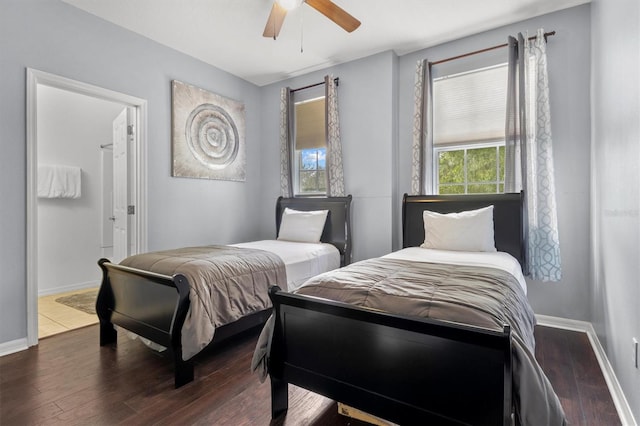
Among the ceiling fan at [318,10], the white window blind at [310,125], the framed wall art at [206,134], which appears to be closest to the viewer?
the ceiling fan at [318,10]

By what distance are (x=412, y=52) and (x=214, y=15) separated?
2148 millimetres

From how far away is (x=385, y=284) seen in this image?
1.71 meters

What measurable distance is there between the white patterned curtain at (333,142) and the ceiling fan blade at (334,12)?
1.32m

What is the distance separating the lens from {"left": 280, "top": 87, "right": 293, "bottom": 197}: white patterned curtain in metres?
4.43

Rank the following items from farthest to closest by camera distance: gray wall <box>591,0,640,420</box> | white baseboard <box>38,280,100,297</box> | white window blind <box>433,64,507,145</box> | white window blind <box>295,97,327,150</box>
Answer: white window blind <box>295,97,327,150</box>
white baseboard <box>38,280,100,297</box>
white window blind <box>433,64,507,145</box>
gray wall <box>591,0,640,420</box>

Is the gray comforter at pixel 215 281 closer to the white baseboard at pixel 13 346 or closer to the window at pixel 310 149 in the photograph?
the white baseboard at pixel 13 346

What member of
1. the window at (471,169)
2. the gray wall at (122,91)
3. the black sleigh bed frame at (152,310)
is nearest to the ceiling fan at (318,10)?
the gray wall at (122,91)

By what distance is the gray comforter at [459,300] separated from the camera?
1.15 meters

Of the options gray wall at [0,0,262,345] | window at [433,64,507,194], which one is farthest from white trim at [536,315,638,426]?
gray wall at [0,0,262,345]

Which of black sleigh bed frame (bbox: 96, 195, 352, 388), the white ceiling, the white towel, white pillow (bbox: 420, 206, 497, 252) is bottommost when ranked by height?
black sleigh bed frame (bbox: 96, 195, 352, 388)

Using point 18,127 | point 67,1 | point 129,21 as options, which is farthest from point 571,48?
point 18,127

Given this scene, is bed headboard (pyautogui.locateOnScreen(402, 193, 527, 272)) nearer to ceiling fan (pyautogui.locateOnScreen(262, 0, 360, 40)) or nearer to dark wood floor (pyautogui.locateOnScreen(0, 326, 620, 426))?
dark wood floor (pyautogui.locateOnScreen(0, 326, 620, 426))

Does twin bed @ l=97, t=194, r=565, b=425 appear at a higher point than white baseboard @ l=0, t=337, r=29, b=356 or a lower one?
higher

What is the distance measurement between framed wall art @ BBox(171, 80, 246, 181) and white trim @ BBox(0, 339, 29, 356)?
1.96m
